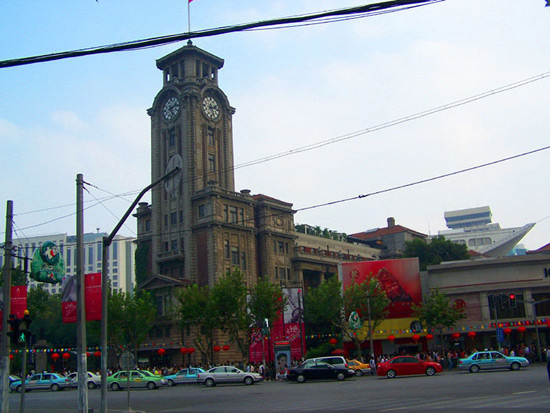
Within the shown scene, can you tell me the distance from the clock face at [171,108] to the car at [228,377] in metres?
46.6

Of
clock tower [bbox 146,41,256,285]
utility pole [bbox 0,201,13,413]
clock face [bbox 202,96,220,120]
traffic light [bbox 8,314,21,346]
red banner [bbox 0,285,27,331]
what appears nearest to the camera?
traffic light [bbox 8,314,21,346]

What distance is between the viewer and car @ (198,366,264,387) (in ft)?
138

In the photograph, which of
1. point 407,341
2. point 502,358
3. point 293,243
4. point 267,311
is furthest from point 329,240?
point 502,358

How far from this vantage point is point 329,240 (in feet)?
340

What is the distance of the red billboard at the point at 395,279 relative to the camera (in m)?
61.9

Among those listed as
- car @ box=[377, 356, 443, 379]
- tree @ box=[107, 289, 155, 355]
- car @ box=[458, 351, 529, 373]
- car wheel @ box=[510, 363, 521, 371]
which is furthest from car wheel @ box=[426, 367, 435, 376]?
tree @ box=[107, 289, 155, 355]

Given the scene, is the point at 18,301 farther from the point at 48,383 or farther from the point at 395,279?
the point at 395,279

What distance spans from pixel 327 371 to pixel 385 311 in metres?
19.5

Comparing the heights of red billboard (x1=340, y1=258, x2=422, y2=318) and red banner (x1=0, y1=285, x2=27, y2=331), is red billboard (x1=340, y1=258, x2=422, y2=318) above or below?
above

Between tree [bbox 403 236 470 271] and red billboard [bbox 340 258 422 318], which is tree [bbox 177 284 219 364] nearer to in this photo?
red billboard [bbox 340 258 422 318]

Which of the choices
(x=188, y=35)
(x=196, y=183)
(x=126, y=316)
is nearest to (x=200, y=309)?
(x=126, y=316)

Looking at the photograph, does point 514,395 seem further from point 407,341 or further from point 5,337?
point 407,341

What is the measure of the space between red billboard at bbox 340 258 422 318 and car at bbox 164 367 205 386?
2163 cm

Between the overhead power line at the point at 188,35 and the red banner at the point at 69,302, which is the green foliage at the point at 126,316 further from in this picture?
the overhead power line at the point at 188,35
